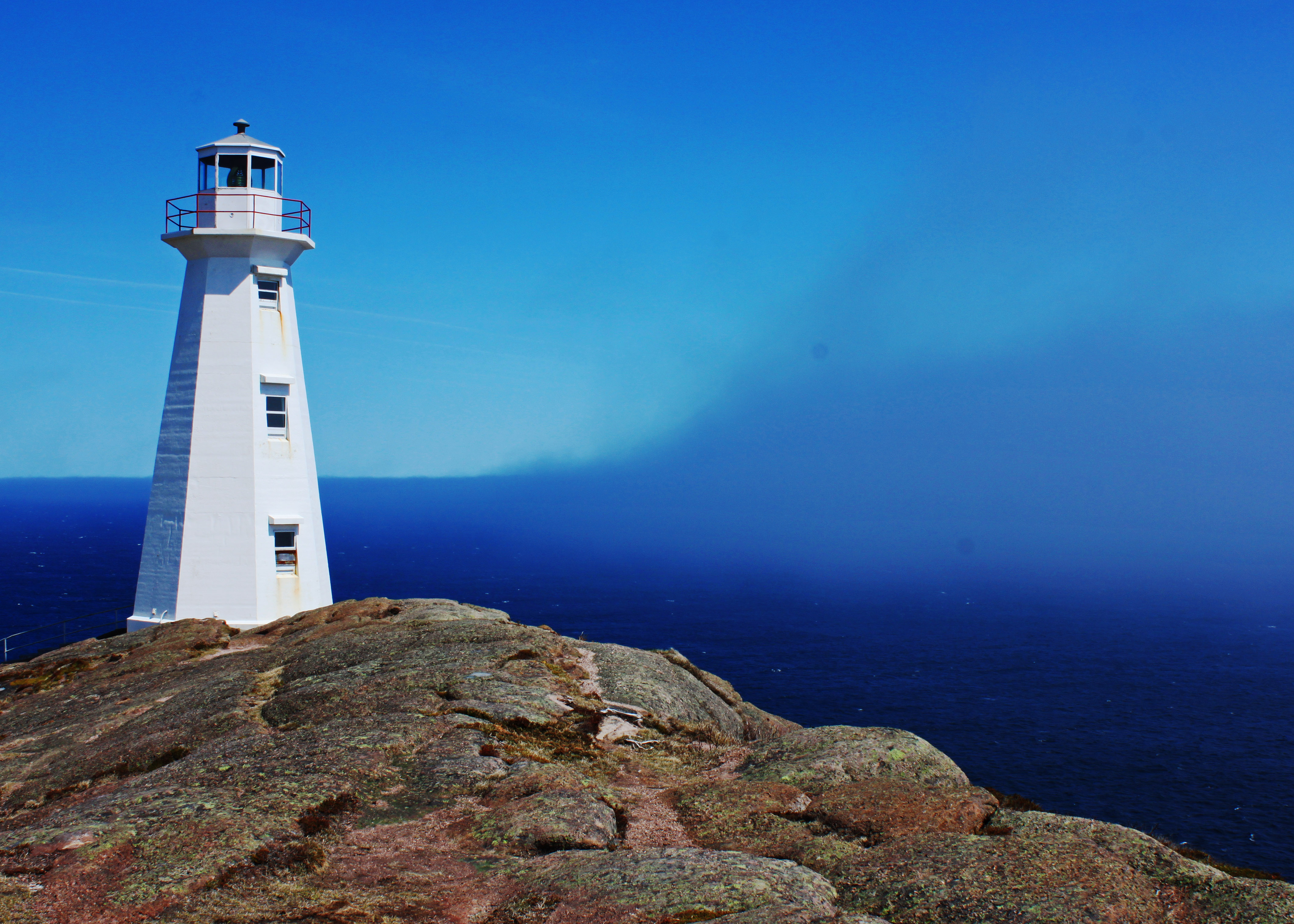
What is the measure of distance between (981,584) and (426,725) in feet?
646

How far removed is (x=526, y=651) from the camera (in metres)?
22.1

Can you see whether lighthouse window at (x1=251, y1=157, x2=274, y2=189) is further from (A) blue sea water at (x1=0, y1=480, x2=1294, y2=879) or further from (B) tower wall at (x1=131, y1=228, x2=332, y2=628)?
(A) blue sea water at (x1=0, y1=480, x2=1294, y2=879)

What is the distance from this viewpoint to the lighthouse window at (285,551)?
35000 millimetres

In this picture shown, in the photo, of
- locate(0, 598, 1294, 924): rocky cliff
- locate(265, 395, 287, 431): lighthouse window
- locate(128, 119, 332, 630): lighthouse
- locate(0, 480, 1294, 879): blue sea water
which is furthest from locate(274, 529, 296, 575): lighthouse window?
locate(0, 480, 1294, 879): blue sea water

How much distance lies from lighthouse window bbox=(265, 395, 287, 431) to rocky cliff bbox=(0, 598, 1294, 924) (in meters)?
15.1

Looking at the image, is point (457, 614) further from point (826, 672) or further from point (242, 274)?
point (826, 672)

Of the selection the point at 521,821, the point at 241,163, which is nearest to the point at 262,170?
the point at 241,163

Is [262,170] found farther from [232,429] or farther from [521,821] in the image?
[521,821]

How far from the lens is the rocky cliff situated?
32.1 feet

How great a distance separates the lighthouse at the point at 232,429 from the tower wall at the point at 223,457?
1.7 inches

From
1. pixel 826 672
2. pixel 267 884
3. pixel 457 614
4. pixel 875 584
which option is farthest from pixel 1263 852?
pixel 875 584

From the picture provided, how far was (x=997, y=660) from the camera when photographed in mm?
115125

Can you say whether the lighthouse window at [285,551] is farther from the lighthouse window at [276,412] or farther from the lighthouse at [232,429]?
the lighthouse window at [276,412]

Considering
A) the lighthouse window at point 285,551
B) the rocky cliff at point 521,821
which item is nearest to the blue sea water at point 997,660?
the lighthouse window at point 285,551
